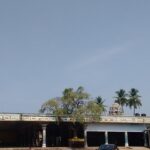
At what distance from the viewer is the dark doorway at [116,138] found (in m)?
70.3

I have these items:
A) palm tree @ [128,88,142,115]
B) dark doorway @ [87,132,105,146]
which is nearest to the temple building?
dark doorway @ [87,132,105,146]

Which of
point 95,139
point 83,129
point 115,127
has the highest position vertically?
point 115,127

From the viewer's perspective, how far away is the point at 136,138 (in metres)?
70.6

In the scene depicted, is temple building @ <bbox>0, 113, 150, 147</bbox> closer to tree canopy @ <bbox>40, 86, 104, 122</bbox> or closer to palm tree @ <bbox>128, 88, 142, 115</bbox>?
tree canopy @ <bbox>40, 86, 104, 122</bbox>

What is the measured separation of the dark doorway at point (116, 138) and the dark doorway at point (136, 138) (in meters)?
1.30

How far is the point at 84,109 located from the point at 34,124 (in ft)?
28.7

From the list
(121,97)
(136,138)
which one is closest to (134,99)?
(121,97)

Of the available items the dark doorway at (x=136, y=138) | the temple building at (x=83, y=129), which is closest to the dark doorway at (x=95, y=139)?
the temple building at (x=83, y=129)

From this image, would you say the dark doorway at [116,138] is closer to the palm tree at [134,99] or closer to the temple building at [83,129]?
the temple building at [83,129]

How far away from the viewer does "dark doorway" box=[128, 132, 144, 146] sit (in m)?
69.6

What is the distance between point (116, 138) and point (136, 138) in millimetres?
3375

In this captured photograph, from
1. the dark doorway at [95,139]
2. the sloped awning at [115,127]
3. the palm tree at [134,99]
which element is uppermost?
the palm tree at [134,99]

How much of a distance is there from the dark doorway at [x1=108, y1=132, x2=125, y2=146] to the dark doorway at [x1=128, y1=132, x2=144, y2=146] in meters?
1.30

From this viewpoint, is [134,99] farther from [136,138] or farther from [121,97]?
[136,138]
